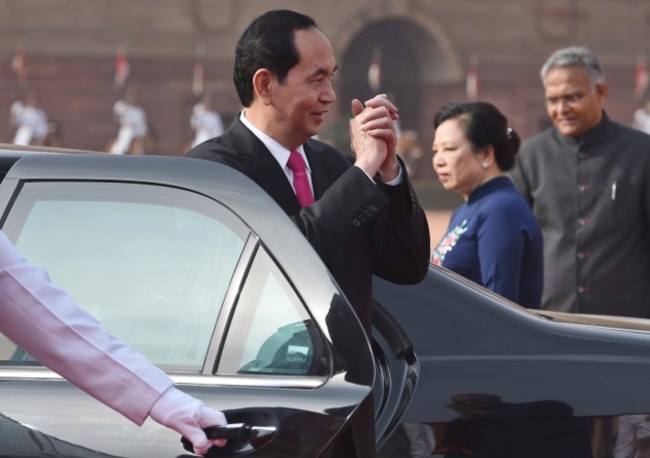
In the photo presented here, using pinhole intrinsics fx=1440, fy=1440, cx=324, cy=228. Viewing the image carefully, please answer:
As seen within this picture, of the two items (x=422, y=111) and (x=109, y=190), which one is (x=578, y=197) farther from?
(x=422, y=111)

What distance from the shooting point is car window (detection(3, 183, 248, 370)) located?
288 cm

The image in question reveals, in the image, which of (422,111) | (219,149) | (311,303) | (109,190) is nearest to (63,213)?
(109,190)

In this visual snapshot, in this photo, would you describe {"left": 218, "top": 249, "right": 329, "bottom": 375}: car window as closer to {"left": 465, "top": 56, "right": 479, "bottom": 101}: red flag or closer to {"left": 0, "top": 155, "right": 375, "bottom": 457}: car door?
{"left": 0, "top": 155, "right": 375, "bottom": 457}: car door

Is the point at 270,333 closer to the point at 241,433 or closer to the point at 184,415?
the point at 241,433

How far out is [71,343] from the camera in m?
2.25

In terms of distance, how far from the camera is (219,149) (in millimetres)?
3115

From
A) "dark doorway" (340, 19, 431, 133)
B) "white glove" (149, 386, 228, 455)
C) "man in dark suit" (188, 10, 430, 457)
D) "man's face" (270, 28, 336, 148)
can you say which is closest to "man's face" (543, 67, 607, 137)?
"man in dark suit" (188, 10, 430, 457)

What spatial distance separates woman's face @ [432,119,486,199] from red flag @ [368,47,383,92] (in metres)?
27.8

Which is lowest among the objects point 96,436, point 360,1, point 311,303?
point 96,436

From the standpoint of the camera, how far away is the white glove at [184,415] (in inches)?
89.3

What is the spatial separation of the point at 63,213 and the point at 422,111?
1212 inches

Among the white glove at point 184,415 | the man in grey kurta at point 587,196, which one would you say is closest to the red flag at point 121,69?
the man in grey kurta at point 587,196

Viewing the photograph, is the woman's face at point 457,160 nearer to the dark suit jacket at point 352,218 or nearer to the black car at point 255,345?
the black car at point 255,345

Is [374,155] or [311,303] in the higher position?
[374,155]
